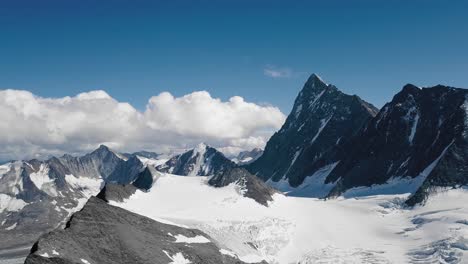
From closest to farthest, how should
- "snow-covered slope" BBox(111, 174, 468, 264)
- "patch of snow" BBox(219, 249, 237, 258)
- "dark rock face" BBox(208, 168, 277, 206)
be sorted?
"patch of snow" BBox(219, 249, 237, 258) → "snow-covered slope" BBox(111, 174, 468, 264) → "dark rock face" BBox(208, 168, 277, 206)

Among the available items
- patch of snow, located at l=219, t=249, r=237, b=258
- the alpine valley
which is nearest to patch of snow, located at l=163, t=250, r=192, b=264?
the alpine valley

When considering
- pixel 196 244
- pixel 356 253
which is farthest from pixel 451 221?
pixel 196 244

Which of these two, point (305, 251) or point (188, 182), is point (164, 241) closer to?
point (305, 251)

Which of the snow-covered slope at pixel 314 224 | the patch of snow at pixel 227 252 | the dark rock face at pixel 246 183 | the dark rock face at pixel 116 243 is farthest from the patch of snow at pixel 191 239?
the dark rock face at pixel 246 183

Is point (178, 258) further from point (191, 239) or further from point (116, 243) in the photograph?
point (116, 243)

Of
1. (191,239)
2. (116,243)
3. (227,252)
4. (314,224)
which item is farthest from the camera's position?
(314,224)

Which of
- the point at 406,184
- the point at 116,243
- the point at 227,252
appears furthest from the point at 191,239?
the point at 406,184

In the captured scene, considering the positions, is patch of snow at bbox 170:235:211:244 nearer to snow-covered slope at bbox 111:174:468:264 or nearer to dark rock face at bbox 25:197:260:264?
dark rock face at bbox 25:197:260:264
